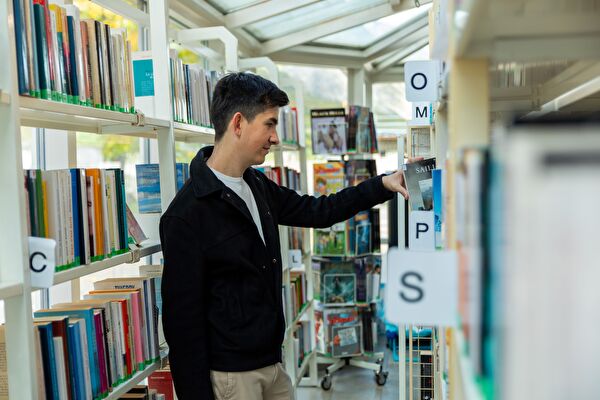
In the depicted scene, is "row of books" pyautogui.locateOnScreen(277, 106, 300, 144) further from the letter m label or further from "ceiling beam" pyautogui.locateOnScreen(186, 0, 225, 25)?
the letter m label

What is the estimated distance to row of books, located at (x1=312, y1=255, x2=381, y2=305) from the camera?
15.3 ft

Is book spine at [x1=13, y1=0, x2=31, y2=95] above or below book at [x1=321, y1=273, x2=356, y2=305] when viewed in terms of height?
above

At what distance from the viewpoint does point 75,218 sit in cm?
182

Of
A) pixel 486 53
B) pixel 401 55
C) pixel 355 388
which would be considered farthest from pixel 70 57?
pixel 401 55

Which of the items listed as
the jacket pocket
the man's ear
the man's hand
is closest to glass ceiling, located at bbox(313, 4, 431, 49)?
the man's hand

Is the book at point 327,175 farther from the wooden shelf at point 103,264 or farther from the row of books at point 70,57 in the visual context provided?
the row of books at point 70,57

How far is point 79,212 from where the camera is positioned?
184cm

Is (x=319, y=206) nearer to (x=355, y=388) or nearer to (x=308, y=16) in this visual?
(x=355, y=388)

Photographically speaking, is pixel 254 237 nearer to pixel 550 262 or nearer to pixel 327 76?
pixel 550 262

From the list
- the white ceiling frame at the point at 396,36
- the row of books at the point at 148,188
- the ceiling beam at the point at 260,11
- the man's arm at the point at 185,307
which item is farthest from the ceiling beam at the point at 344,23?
the man's arm at the point at 185,307

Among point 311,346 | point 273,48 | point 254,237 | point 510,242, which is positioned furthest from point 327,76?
point 510,242

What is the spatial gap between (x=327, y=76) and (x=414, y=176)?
4.31 m

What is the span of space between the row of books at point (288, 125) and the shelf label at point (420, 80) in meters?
2.06

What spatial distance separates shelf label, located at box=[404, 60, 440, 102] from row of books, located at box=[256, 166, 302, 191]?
5.55 ft
